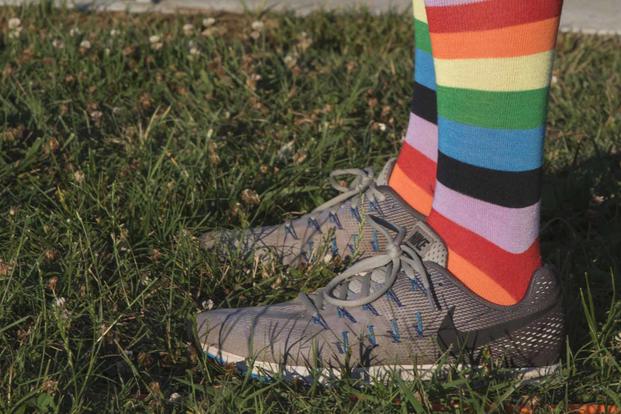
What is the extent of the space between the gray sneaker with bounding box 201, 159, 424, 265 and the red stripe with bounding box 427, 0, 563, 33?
0.49 m

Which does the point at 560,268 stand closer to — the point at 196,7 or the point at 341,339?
the point at 341,339

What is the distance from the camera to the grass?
1652 mm

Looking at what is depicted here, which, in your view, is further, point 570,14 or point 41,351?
point 570,14

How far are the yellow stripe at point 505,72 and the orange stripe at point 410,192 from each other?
42 cm

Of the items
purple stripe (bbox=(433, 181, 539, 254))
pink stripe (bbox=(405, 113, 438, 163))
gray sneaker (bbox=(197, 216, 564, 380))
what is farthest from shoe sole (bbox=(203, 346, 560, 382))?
pink stripe (bbox=(405, 113, 438, 163))

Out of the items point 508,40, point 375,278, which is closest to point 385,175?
point 375,278

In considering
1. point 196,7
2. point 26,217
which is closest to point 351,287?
point 26,217

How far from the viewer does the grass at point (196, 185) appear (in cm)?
165

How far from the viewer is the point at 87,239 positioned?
75.4 inches

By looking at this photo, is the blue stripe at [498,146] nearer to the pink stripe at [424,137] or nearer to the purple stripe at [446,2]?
the purple stripe at [446,2]

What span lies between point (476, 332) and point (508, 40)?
51 centimetres

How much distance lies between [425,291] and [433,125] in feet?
1.46

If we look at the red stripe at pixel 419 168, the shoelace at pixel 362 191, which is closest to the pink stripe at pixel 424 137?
the red stripe at pixel 419 168

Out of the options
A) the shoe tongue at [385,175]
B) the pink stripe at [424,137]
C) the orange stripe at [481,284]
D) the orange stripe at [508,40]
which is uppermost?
the orange stripe at [508,40]
